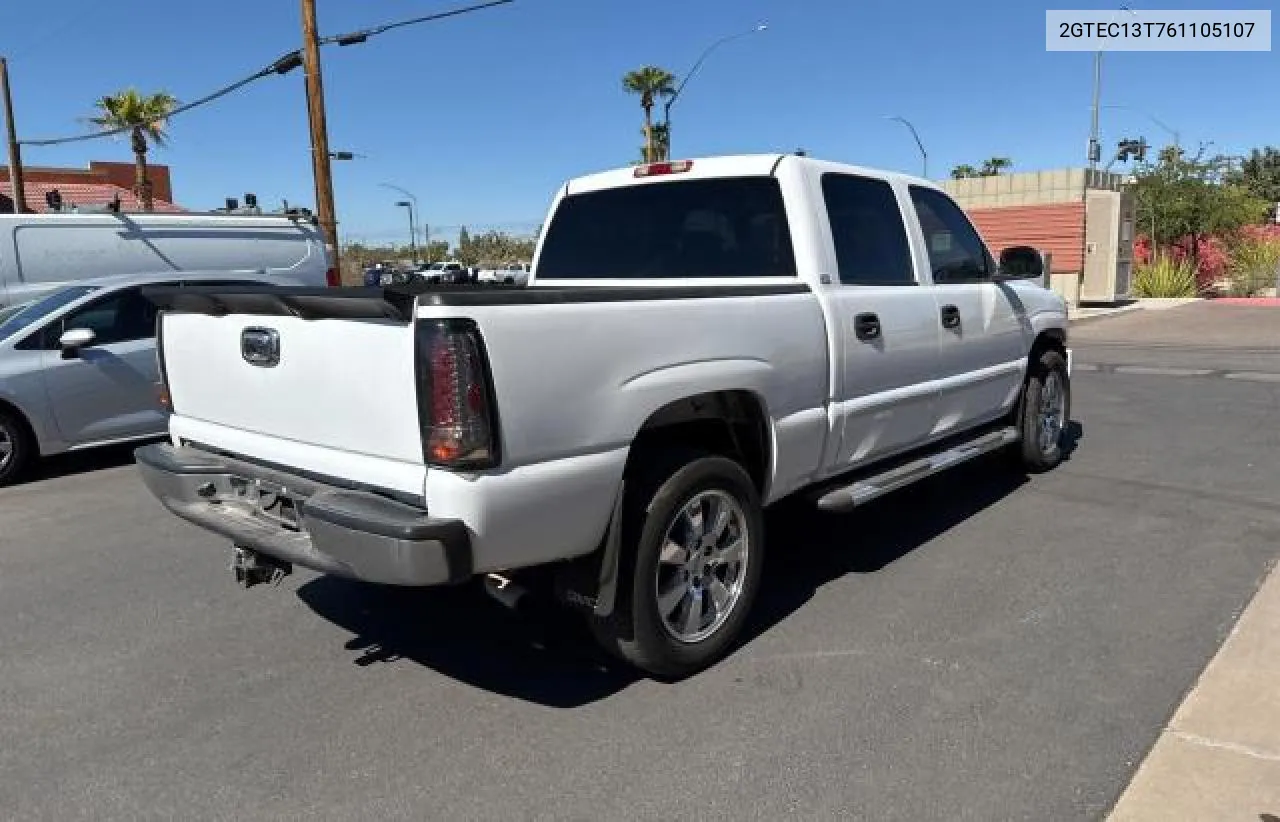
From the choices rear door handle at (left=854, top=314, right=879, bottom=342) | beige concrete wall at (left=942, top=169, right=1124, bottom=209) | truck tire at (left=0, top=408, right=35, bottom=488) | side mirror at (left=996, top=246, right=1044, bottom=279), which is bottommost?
truck tire at (left=0, top=408, right=35, bottom=488)

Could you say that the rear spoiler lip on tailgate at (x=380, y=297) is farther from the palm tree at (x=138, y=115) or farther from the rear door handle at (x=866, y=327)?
the palm tree at (x=138, y=115)

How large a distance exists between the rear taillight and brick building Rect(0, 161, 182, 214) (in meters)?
30.8

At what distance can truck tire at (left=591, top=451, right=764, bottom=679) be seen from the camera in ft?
11.4

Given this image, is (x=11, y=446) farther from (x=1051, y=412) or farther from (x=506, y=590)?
(x=1051, y=412)

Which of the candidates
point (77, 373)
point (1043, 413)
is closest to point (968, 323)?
point (1043, 413)

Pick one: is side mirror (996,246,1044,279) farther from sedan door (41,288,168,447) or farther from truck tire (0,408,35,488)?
truck tire (0,408,35,488)

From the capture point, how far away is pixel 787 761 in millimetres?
3119

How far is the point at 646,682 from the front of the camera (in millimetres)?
3730

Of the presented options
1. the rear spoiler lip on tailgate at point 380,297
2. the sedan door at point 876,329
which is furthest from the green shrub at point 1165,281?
the rear spoiler lip on tailgate at point 380,297

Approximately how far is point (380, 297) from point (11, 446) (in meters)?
5.80

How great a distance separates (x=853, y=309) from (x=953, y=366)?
121cm

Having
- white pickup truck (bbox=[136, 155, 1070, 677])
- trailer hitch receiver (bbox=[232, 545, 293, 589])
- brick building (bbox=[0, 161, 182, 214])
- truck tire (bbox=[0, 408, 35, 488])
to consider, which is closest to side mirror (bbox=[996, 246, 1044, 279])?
white pickup truck (bbox=[136, 155, 1070, 677])

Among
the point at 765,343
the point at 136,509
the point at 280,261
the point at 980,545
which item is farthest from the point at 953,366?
the point at 280,261

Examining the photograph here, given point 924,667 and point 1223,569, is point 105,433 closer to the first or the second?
point 924,667
